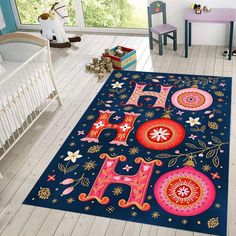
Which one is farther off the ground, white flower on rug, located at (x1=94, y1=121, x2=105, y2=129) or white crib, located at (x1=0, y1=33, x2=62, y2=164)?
white crib, located at (x1=0, y1=33, x2=62, y2=164)

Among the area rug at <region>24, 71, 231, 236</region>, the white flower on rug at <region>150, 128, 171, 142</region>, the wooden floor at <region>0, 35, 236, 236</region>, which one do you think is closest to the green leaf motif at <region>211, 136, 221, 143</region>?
the area rug at <region>24, 71, 231, 236</region>

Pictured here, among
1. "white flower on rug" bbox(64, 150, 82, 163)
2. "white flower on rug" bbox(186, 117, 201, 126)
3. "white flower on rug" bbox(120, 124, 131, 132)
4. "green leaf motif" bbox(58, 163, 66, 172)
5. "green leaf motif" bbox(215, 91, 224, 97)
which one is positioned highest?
"green leaf motif" bbox(215, 91, 224, 97)

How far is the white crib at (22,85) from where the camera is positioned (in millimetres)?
2846

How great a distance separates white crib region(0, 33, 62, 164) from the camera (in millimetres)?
2846

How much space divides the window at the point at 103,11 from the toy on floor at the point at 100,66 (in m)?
1.11

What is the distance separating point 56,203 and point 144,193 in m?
0.64

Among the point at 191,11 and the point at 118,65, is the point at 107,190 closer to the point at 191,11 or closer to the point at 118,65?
the point at 118,65

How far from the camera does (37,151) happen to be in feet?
9.87

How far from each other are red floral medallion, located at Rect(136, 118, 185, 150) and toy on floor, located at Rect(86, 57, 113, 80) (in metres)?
1.12

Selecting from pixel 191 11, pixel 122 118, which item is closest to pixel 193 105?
pixel 122 118

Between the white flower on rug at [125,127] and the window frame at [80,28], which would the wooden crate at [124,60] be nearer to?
the window frame at [80,28]

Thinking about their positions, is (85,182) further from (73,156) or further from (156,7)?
(156,7)

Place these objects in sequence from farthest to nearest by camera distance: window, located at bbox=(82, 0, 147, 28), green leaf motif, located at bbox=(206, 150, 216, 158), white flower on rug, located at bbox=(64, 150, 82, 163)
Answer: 1. window, located at bbox=(82, 0, 147, 28)
2. white flower on rug, located at bbox=(64, 150, 82, 163)
3. green leaf motif, located at bbox=(206, 150, 216, 158)

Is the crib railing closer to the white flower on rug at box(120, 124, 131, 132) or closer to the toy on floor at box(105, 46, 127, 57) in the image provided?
the white flower on rug at box(120, 124, 131, 132)
